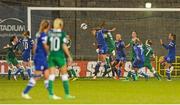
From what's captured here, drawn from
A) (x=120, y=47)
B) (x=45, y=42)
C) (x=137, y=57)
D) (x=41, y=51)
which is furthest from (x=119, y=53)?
(x=45, y=42)

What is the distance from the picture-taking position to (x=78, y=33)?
114 feet

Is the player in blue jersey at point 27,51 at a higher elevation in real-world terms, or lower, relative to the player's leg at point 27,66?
higher

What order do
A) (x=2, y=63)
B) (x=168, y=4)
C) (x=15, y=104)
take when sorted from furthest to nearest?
(x=168, y=4)
(x=2, y=63)
(x=15, y=104)

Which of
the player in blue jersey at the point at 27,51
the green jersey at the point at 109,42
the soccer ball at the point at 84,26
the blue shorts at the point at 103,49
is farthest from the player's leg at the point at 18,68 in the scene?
the soccer ball at the point at 84,26

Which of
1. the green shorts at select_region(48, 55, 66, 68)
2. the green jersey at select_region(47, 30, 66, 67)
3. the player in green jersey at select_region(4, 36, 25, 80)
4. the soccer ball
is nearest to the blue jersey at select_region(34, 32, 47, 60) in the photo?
the green jersey at select_region(47, 30, 66, 67)

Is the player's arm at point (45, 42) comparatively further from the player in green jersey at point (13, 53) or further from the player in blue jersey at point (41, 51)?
the player in green jersey at point (13, 53)

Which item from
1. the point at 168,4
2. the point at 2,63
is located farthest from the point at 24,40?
the point at 168,4

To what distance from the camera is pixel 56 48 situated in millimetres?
16141

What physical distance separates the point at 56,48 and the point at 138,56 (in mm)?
11379

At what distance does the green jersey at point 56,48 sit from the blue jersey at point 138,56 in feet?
36.3

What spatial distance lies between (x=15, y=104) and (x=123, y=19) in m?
21.1

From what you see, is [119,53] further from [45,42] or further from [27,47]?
[45,42]

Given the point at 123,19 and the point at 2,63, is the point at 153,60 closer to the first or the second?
the point at 123,19

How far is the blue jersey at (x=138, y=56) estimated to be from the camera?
27031mm
